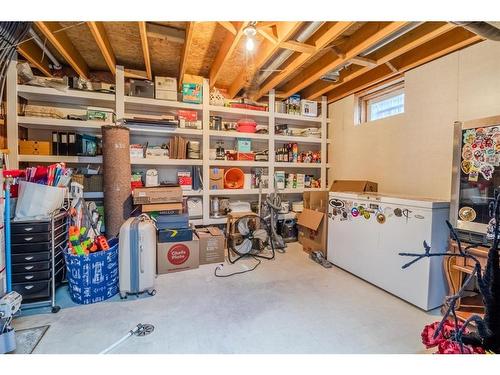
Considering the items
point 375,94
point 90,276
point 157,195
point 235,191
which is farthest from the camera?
point 235,191

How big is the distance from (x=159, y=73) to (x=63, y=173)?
219cm

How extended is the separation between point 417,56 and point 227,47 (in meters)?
2.29

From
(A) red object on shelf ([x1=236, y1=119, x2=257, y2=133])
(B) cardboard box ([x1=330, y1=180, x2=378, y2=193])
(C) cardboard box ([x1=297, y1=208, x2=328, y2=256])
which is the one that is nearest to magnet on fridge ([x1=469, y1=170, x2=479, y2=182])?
(B) cardboard box ([x1=330, y1=180, x2=378, y2=193])

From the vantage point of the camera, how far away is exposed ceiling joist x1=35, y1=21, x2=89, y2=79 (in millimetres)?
2258

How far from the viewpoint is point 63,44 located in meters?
2.59

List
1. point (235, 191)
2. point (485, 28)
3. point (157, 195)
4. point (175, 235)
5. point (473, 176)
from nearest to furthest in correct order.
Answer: point (485, 28), point (473, 176), point (175, 235), point (157, 195), point (235, 191)

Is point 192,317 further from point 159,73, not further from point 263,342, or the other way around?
point 159,73

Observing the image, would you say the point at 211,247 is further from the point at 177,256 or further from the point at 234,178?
the point at 234,178

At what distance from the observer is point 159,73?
12.4 ft

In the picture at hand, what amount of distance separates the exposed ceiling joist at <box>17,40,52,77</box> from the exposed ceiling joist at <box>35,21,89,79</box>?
35 cm

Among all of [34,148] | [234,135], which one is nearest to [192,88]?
[234,135]

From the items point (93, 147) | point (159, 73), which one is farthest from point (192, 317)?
point (159, 73)

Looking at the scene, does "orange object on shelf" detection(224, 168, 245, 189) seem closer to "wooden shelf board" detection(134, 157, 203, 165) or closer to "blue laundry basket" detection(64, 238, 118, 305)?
"wooden shelf board" detection(134, 157, 203, 165)

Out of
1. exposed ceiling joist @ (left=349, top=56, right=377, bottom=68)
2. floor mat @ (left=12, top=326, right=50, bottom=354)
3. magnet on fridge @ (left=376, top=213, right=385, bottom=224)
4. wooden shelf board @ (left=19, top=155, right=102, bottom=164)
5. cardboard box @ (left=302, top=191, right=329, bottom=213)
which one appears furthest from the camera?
cardboard box @ (left=302, top=191, right=329, bottom=213)
